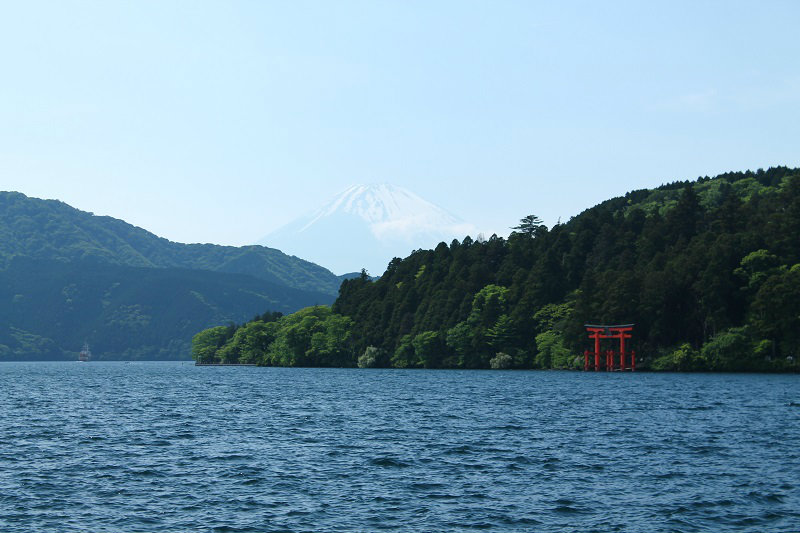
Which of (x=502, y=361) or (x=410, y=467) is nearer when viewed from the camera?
(x=410, y=467)

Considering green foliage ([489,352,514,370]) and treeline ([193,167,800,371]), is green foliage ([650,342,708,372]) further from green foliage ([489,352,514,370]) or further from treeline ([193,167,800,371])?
green foliage ([489,352,514,370])

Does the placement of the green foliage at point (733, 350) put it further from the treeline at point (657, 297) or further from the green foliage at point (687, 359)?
the green foliage at point (687, 359)

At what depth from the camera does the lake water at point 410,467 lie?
3147 centimetres

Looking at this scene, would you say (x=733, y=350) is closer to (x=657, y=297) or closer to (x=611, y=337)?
(x=657, y=297)

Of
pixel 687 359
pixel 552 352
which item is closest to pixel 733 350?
pixel 687 359

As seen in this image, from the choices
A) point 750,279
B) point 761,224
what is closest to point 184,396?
point 750,279

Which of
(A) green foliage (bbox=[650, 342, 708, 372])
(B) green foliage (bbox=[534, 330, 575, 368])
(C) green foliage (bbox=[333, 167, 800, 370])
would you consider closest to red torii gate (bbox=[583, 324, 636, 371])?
(C) green foliage (bbox=[333, 167, 800, 370])

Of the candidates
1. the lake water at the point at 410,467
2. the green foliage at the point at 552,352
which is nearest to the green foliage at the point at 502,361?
the green foliage at the point at 552,352

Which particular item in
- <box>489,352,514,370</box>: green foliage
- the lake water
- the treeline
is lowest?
the lake water

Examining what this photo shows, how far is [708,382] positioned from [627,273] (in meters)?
52.4

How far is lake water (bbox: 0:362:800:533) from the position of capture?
103ft

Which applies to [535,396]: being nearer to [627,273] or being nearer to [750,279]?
[750,279]

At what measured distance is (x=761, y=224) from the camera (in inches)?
6171

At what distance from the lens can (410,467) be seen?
1683 inches
